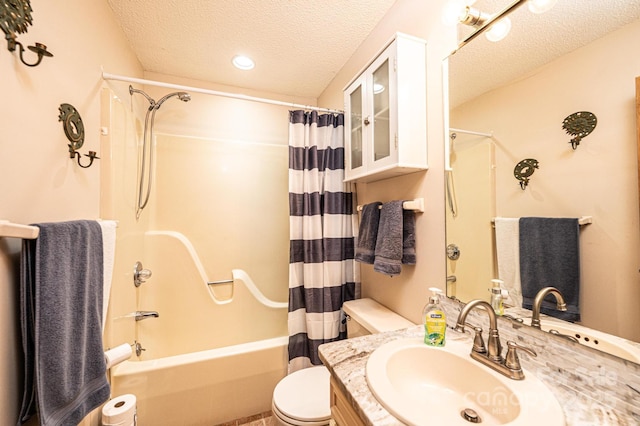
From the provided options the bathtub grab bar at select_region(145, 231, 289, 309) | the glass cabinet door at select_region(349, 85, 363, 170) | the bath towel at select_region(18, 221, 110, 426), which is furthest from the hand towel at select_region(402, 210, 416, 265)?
the bathtub grab bar at select_region(145, 231, 289, 309)

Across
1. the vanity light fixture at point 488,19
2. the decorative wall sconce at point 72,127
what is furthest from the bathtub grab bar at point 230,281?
the vanity light fixture at point 488,19

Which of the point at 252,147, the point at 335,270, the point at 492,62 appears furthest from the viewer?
the point at 252,147

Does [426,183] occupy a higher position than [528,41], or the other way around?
[528,41]

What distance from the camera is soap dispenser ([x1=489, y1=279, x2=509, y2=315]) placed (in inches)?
33.5

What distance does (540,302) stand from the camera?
0.76 m

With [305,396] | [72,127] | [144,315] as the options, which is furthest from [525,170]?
[144,315]

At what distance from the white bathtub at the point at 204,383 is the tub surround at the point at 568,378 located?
1.07m

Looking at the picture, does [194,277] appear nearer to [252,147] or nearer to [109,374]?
[109,374]

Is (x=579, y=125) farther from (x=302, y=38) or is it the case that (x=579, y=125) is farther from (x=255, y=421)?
(x=255, y=421)

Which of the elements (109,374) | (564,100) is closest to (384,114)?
(564,100)

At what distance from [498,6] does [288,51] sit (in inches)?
50.1

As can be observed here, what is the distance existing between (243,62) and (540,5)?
1750mm

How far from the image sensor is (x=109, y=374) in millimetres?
1332

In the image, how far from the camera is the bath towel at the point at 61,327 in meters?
0.70
